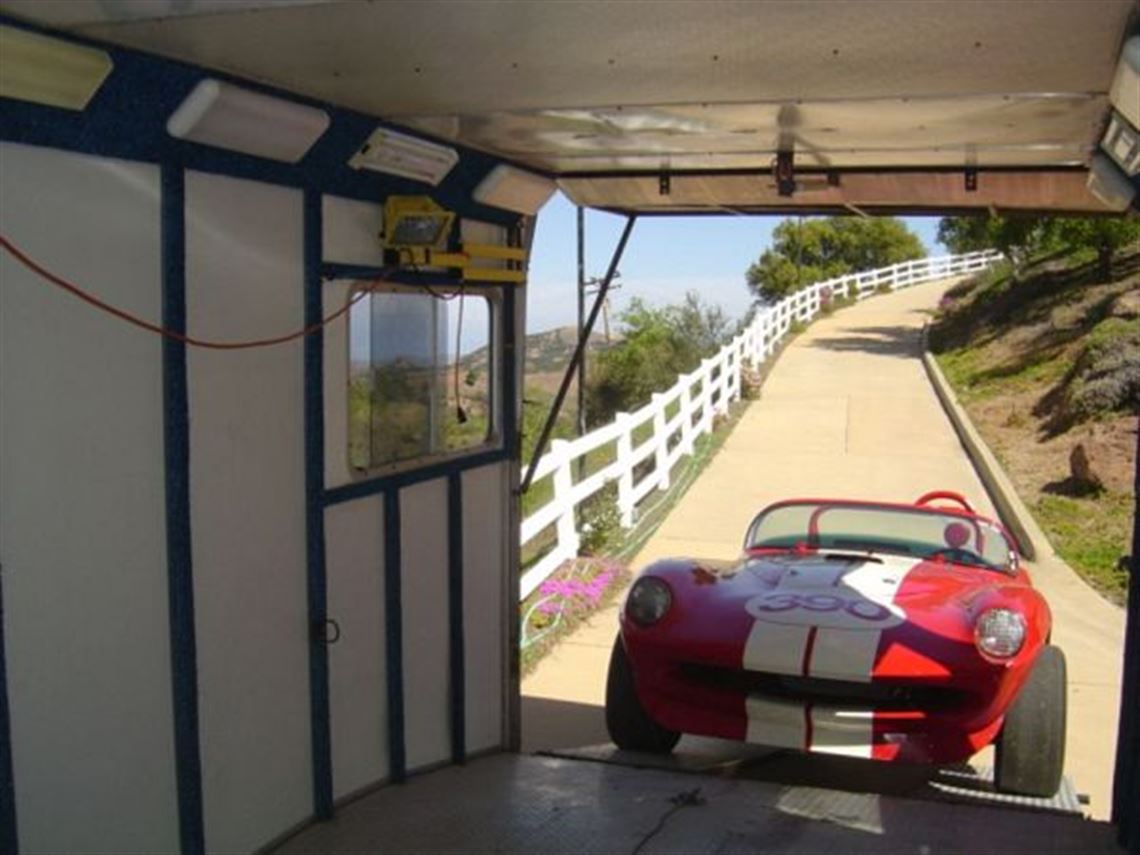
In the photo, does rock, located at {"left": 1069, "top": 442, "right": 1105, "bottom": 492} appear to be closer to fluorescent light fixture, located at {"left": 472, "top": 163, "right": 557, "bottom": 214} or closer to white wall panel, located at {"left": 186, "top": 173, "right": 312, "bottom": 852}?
fluorescent light fixture, located at {"left": 472, "top": 163, "right": 557, "bottom": 214}

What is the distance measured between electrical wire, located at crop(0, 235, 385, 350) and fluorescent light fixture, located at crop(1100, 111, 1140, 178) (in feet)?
7.59

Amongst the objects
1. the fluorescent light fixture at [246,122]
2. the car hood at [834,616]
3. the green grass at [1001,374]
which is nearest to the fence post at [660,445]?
the green grass at [1001,374]

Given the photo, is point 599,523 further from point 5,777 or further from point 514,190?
point 5,777

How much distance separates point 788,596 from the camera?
5.05m

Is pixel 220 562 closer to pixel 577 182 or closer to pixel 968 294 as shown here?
pixel 577 182

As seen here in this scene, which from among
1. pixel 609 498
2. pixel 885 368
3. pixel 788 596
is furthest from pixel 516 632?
pixel 885 368

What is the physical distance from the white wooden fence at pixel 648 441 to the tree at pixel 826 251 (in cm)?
2189

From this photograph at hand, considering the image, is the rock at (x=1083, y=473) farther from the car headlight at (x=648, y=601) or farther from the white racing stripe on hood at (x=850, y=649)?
the car headlight at (x=648, y=601)

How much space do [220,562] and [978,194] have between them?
336cm

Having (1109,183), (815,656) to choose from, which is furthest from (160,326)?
(1109,183)

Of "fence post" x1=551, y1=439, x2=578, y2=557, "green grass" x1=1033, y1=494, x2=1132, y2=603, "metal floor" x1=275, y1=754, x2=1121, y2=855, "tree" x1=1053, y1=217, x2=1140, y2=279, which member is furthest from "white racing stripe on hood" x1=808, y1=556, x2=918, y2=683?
"tree" x1=1053, y1=217, x2=1140, y2=279

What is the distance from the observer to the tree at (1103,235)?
64.2ft

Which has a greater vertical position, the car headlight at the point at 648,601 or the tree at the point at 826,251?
the tree at the point at 826,251

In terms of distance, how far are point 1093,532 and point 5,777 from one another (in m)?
9.67
